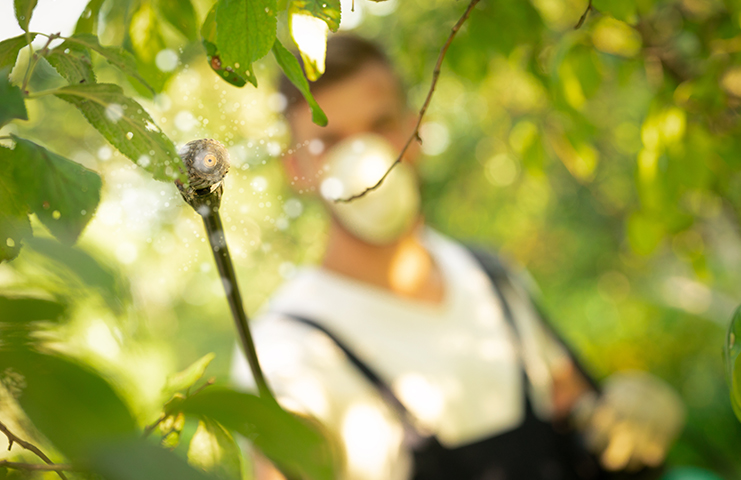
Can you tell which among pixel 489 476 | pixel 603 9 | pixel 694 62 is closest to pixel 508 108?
pixel 694 62

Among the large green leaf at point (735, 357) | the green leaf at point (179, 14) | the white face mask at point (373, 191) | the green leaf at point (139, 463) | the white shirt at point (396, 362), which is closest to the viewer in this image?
the green leaf at point (139, 463)

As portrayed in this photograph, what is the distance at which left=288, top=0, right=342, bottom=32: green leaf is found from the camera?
0.21 metres

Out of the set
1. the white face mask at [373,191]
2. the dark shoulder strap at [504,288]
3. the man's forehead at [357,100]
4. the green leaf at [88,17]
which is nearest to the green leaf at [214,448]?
the green leaf at [88,17]

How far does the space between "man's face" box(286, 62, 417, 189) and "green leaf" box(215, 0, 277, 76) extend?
346 mm

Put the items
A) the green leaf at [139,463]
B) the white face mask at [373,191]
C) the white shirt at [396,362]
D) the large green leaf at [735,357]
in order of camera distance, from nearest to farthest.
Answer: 1. the green leaf at [139,463]
2. the large green leaf at [735,357]
3. the white face mask at [373,191]
4. the white shirt at [396,362]

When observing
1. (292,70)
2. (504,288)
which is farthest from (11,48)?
(504,288)

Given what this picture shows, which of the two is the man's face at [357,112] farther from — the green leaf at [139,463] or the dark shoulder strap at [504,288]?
the green leaf at [139,463]

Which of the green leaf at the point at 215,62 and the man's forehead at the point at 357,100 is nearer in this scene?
the green leaf at the point at 215,62

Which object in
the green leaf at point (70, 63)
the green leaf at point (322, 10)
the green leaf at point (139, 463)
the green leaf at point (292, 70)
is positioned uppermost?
the green leaf at point (70, 63)

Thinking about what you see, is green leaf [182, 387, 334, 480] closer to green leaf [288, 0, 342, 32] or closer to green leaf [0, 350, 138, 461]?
green leaf [0, 350, 138, 461]

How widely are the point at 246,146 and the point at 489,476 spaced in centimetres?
74

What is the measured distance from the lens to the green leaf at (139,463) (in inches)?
4.0

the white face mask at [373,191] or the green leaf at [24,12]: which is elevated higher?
the green leaf at [24,12]

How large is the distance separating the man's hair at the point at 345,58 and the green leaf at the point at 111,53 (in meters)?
0.43
